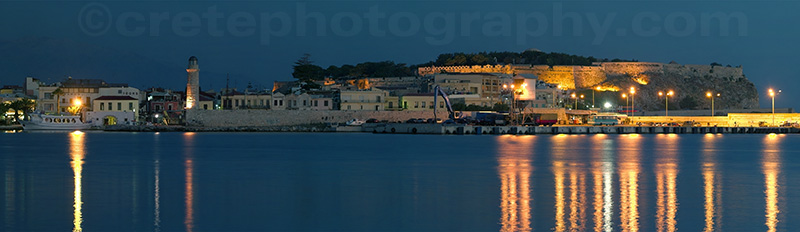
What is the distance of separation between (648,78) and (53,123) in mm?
57596

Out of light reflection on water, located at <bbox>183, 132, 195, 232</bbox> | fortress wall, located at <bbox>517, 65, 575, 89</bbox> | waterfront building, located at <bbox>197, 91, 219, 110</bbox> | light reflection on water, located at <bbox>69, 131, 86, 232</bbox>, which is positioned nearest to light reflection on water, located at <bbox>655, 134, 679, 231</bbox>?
light reflection on water, located at <bbox>183, 132, 195, 232</bbox>

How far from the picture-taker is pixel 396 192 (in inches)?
814

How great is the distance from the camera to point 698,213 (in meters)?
Result: 16.8

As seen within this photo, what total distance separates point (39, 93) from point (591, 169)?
180ft

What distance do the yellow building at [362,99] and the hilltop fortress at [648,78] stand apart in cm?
1853

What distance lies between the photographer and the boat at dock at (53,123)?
62.9 metres

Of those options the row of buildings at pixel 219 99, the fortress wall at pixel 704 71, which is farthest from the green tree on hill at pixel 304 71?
the fortress wall at pixel 704 71

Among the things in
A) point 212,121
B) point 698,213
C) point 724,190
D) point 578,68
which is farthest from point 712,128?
point 698,213

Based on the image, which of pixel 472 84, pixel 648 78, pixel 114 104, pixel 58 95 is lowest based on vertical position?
pixel 114 104

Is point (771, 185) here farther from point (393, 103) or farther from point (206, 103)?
point (206, 103)

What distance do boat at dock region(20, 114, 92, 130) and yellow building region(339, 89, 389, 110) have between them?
18018mm

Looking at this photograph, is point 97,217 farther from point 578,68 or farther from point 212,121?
point 578,68

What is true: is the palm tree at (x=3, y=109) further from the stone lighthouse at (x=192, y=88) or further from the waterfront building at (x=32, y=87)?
the stone lighthouse at (x=192, y=88)

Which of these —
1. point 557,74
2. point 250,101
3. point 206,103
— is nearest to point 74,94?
point 206,103
